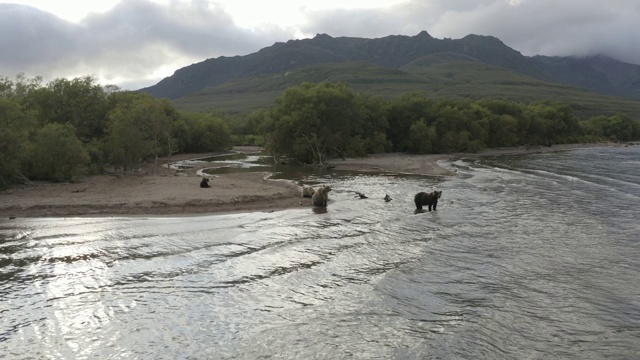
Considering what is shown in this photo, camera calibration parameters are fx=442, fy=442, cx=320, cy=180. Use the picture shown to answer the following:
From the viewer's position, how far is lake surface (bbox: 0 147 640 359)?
11945 mm

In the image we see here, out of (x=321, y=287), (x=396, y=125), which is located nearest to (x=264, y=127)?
(x=396, y=125)

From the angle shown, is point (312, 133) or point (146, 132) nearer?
point (146, 132)

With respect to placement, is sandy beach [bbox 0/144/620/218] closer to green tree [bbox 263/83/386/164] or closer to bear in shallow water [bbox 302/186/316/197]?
bear in shallow water [bbox 302/186/316/197]

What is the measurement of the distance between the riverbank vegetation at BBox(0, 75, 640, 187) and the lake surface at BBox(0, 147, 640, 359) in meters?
18.6

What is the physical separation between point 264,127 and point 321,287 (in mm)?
68400

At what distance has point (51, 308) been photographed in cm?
1399

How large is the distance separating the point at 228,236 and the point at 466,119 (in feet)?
296

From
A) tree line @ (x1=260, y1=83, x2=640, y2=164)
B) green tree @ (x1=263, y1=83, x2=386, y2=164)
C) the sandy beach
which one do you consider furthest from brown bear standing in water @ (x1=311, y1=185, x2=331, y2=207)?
tree line @ (x1=260, y1=83, x2=640, y2=164)

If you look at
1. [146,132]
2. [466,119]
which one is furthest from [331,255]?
[466,119]

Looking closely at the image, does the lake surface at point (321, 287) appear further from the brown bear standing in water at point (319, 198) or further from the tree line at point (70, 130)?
the tree line at point (70, 130)

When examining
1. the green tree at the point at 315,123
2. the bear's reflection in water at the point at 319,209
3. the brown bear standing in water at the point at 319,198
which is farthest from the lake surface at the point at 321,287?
the green tree at the point at 315,123

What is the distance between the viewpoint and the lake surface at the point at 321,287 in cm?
1195

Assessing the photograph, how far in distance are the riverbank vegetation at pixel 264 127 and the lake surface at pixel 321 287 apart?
731 inches

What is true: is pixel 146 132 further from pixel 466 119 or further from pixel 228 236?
pixel 466 119
